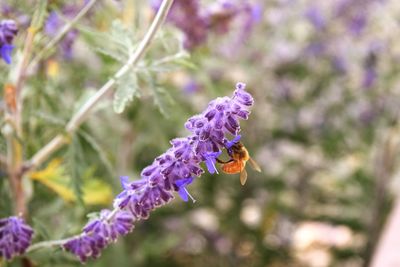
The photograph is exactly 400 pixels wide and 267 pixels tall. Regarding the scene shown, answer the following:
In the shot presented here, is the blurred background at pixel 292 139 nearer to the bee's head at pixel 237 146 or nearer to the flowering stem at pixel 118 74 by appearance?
the flowering stem at pixel 118 74

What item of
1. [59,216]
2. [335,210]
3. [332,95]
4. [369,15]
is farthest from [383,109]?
[59,216]

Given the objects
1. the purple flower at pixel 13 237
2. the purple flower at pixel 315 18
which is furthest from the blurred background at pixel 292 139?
the purple flower at pixel 13 237

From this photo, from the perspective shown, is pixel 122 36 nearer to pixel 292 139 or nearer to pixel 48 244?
pixel 48 244

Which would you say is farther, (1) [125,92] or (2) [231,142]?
(1) [125,92]

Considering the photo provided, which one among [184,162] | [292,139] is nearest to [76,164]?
[184,162]

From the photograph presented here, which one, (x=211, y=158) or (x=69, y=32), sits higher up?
(x=69, y=32)

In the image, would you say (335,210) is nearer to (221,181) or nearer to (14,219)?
(221,181)

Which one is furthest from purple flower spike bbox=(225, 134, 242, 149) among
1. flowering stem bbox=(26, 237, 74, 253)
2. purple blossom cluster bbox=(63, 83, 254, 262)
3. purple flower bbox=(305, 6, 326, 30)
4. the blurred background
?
purple flower bbox=(305, 6, 326, 30)
